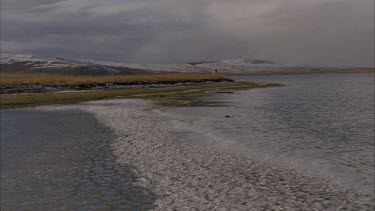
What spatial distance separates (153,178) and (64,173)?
2423 mm

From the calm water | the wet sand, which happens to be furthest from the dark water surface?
the calm water

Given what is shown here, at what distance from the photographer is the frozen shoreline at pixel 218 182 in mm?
8633

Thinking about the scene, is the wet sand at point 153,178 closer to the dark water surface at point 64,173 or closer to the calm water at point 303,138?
the dark water surface at point 64,173

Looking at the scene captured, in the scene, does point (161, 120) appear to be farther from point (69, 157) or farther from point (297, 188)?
point (297, 188)

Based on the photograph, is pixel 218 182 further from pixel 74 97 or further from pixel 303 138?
pixel 74 97

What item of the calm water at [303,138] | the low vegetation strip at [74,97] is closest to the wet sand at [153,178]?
the calm water at [303,138]

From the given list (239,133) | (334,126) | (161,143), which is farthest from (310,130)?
(161,143)

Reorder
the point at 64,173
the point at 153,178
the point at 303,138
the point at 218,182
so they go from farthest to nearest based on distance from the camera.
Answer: the point at 303,138
the point at 64,173
the point at 153,178
the point at 218,182

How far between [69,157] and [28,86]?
3708 centimetres

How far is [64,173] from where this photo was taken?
11398mm

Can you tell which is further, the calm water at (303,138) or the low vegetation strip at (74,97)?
the low vegetation strip at (74,97)

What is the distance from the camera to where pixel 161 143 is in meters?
15.1

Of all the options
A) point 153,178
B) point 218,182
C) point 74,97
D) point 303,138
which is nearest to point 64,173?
point 153,178

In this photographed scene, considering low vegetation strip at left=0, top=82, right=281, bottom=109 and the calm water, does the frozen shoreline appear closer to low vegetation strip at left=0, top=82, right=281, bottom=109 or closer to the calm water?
the calm water
